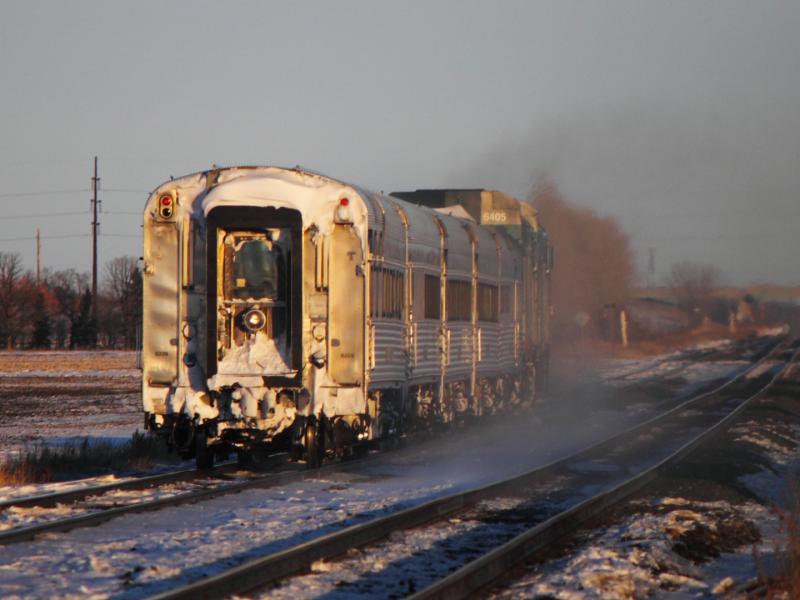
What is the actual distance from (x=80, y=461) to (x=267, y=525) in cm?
647

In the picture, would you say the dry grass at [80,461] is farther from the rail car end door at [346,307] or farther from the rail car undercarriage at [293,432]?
the rail car end door at [346,307]

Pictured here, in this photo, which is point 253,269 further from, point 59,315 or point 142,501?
point 59,315

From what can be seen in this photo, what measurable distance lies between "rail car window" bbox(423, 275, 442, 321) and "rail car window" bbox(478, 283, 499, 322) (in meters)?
2.67

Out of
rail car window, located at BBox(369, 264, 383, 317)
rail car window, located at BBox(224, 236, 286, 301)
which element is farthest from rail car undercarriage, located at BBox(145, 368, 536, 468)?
rail car window, located at BBox(224, 236, 286, 301)

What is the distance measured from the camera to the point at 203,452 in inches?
643

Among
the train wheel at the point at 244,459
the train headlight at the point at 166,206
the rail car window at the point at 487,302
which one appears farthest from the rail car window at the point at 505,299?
the train headlight at the point at 166,206

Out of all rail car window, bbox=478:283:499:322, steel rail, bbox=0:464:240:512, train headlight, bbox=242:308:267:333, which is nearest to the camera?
steel rail, bbox=0:464:240:512

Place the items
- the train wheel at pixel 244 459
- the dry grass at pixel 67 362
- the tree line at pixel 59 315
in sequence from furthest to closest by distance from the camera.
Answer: the tree line at pixel 59 315 < the dry grass at pixel 67 362 < the train wheel at pixel 244 459

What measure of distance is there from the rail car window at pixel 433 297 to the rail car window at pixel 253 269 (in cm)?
420

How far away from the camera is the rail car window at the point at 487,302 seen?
76.4ft

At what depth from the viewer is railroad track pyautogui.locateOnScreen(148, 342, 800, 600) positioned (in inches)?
337

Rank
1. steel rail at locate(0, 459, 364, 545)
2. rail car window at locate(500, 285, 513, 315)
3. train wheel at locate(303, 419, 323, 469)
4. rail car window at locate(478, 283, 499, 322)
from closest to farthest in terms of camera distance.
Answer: steel rail at locate(0, 459, 364, 545), train wheel at locate(303, 419, 323, 469), rail car window at locate(478, 283, 499, 322), rail car window at locate(500, 285, 513, 315)

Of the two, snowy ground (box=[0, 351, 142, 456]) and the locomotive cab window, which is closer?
the locomotive cab window

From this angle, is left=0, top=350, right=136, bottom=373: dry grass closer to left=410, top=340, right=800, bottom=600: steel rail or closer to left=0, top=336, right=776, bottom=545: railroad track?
left=0, top=336, right=776, bottom=545: railroad track
